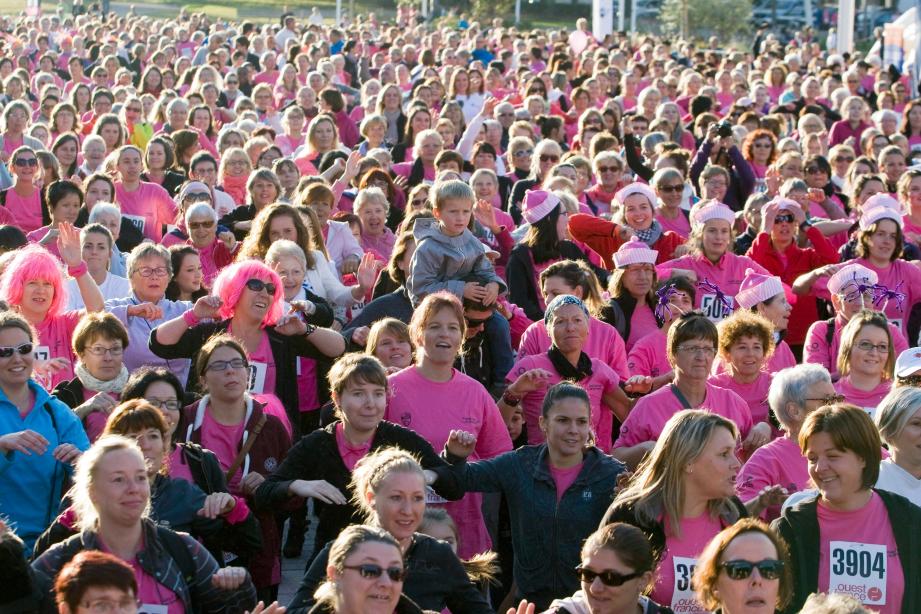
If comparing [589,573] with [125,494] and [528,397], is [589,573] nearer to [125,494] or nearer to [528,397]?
[125,494]

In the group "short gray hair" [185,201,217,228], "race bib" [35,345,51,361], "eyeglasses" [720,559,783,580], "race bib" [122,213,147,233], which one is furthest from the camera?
"race bib" [122,213,147,233]

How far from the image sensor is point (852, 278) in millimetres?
8984

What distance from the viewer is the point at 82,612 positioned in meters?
4.55

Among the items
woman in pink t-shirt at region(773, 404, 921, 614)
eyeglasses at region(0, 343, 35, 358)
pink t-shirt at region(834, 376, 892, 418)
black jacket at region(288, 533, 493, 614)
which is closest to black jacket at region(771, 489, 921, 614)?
woman in pink t-shirt at region(773, 404, 921, 614)

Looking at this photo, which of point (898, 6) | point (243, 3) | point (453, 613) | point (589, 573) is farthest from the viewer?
point (243, 3)

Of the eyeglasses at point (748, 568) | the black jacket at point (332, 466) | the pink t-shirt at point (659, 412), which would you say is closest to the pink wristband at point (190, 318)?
the black jacket at point (332, 466)

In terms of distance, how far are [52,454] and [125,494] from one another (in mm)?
1301

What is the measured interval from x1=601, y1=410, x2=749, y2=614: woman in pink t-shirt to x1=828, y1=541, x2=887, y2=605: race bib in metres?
0.38

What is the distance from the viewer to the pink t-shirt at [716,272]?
959 centimetres

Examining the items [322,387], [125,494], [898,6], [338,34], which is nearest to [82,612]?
[125,494]

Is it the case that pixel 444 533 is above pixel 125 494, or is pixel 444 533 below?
below

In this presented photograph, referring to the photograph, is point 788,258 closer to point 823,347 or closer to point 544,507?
point 823,347

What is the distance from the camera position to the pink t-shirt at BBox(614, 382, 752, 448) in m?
7.14

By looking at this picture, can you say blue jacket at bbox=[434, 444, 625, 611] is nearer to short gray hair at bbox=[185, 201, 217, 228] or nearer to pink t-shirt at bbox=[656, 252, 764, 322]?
pink t-shirt at bbox=[656, 252, 764, 322]
